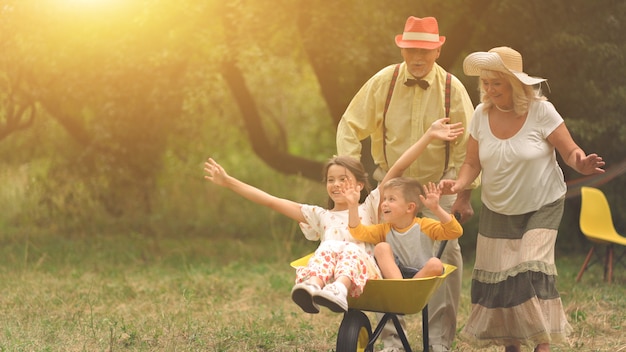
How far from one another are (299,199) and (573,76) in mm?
4259

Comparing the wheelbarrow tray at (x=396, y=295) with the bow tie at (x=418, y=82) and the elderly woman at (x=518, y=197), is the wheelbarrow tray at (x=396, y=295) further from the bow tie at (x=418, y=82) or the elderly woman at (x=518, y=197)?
the bow tie at (x=418, y=82)

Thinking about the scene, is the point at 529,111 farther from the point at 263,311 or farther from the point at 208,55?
the point at 208,55

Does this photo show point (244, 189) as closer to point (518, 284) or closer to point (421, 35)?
point (421, 35)

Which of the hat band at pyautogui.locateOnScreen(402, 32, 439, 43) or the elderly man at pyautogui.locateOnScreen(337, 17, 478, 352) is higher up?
the hat band at pyautogui.locateOnScreen(402, 32, 439, 43)

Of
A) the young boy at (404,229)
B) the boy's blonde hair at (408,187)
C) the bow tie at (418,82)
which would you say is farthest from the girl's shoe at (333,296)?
the bow tie at (418,82)

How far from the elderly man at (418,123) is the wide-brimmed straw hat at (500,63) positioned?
0.51 m

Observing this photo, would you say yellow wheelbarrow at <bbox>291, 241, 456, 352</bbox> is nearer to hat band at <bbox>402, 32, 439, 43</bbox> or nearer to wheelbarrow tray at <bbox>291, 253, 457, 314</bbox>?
wheelbarrow tray at <bbox>291, 253, 457, 314</bbox>

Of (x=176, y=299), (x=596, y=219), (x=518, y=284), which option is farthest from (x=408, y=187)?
(x=596, y=219)

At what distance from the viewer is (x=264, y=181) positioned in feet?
49.8

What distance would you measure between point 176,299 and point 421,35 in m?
3.53

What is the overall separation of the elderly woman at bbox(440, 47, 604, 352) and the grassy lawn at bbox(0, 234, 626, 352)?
107 centimetres

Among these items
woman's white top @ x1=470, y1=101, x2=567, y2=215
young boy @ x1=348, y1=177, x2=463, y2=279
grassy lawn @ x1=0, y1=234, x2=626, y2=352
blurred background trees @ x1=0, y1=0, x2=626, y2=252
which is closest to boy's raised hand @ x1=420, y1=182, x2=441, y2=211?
young boy @ x1=348, y1=177, x2=463, y2=279

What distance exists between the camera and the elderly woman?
5.06 m

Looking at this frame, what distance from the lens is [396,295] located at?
4.74 m
